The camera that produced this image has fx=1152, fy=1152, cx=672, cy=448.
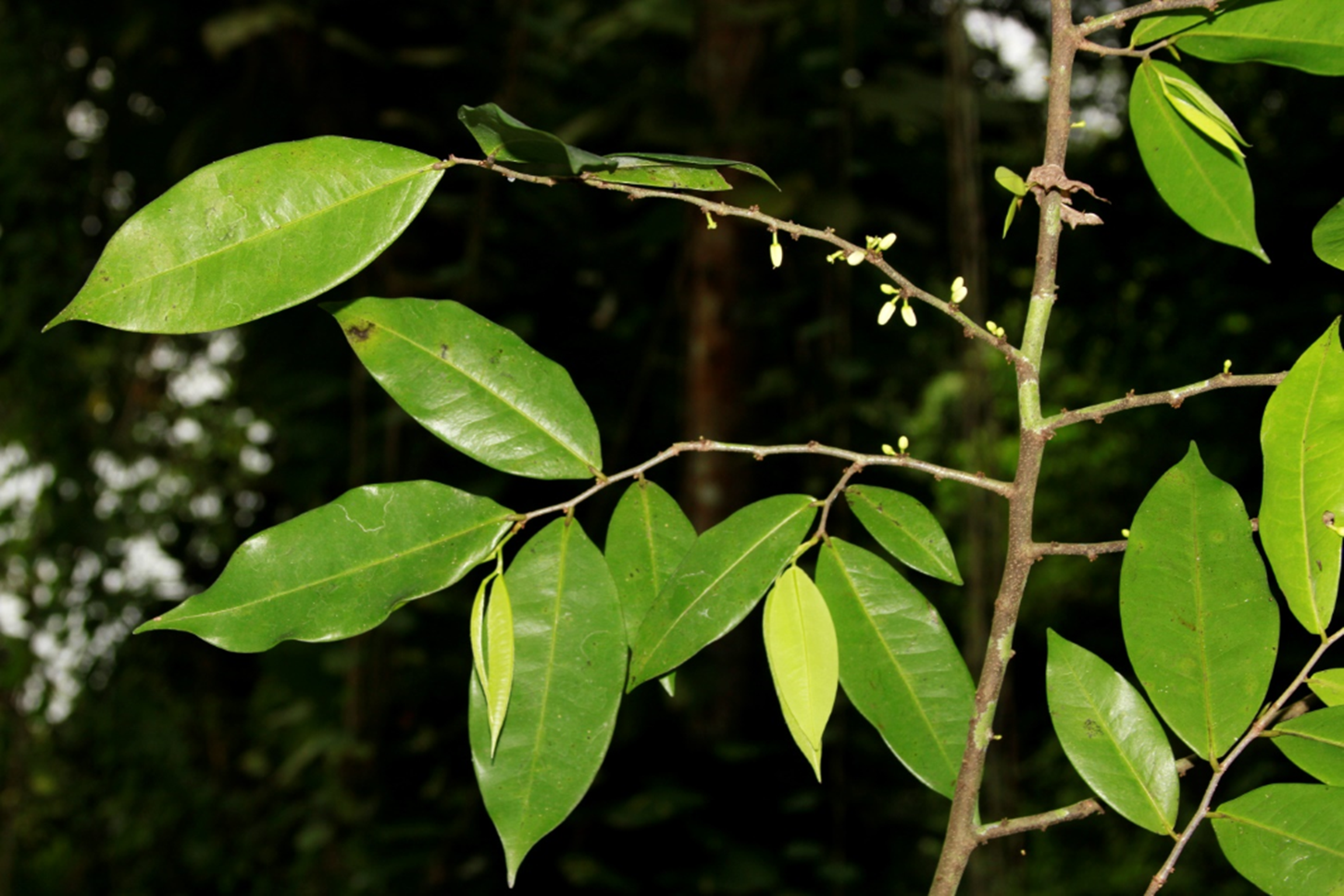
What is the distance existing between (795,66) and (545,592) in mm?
1266

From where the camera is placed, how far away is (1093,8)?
1.78 metres

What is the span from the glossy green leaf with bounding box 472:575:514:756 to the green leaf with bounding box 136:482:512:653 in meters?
0.01

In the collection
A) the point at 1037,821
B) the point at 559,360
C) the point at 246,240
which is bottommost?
the point at 559,360

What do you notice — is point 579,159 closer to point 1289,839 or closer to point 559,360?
point 1289,839

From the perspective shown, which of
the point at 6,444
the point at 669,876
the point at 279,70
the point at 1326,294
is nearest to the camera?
the point at 669,876

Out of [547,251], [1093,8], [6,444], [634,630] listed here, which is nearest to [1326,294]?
[1093,8]

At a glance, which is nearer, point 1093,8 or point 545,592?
point 545,592

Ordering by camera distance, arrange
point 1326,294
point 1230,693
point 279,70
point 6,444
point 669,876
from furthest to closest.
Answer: point 6,444
point 279,70
point 1326,294
point 669,876
point 1230,693

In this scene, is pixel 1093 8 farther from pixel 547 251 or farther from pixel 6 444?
pixel 6 444

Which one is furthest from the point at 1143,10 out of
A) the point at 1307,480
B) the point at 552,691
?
the point at 552,691

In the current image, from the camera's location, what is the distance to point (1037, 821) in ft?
1.02

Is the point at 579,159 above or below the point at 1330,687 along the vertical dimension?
above

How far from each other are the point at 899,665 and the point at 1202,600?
9cm

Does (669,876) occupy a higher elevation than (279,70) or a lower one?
lower
